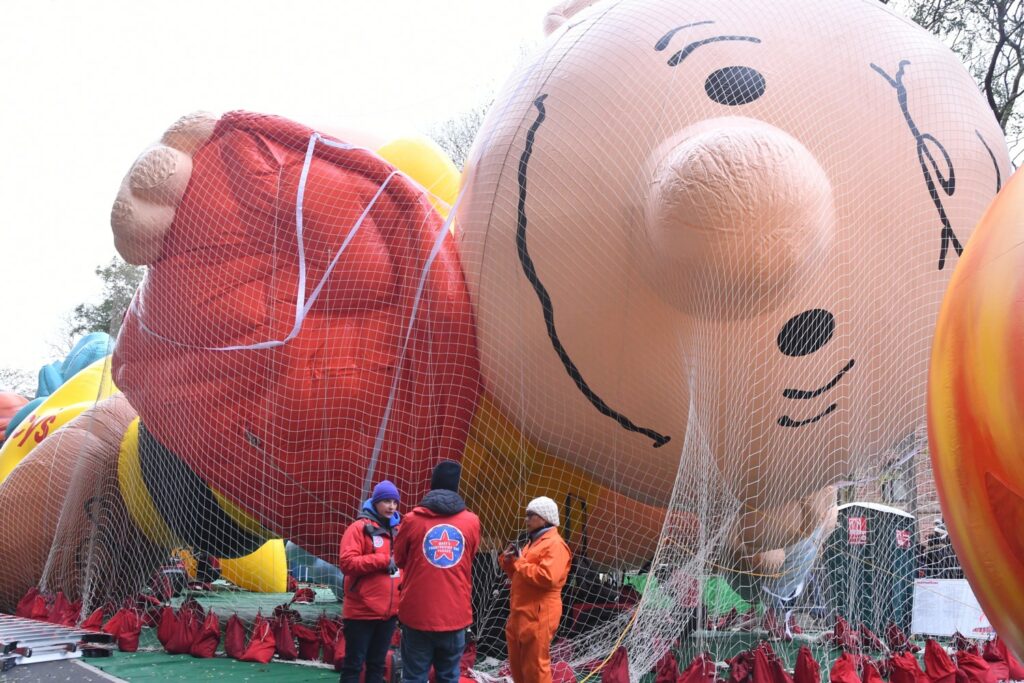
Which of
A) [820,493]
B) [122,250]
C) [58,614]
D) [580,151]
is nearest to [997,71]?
[820,493]

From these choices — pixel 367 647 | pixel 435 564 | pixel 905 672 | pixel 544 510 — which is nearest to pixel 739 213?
pixel 544 510

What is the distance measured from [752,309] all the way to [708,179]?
631 mm

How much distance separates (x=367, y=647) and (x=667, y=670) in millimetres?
1445

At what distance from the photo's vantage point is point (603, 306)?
4164mm

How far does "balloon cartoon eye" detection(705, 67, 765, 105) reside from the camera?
3.97 m

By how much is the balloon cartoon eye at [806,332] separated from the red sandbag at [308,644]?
11.2ft

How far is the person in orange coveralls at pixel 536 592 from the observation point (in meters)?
3.87

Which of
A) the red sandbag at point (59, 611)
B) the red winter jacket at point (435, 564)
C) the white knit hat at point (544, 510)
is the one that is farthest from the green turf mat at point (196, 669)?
the white knit hat at point (544, 510)

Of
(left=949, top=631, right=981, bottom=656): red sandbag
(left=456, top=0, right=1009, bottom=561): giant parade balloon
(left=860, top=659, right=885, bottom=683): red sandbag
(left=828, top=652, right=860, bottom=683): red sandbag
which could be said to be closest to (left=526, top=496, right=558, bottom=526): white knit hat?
(left=456, top=0, right=1009, bottom=561): giant parade balloon

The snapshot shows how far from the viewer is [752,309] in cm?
389

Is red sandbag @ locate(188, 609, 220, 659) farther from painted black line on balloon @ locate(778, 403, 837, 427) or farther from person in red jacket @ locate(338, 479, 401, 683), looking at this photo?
painted black line on balloon @ locate(778, 403, 837, 427)

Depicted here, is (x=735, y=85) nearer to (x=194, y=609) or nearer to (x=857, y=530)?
(x=857, y=530)

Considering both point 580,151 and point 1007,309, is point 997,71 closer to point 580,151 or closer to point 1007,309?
point 580,151

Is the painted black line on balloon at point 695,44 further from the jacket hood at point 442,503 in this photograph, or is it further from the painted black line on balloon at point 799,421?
the jacket hood at point 442,503
